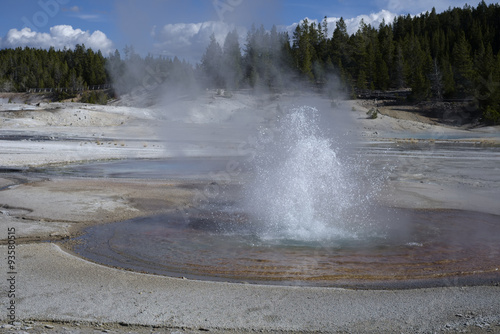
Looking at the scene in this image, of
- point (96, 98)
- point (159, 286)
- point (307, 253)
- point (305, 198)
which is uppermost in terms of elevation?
point (96, 98)

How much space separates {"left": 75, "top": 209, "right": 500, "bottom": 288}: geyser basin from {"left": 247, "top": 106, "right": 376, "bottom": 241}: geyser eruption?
39cm

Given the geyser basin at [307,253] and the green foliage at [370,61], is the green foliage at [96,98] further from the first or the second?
the geyser basin at [307,253]

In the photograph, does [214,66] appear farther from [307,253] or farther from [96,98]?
[307,253]

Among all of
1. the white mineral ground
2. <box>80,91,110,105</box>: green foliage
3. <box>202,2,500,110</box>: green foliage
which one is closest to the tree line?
<box>202,2,500,110</box>: green foliage

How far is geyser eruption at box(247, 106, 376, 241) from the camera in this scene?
26.4ft

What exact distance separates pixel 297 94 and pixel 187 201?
45179 millimetres

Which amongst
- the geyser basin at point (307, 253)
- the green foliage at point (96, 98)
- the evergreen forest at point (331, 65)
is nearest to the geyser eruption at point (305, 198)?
the geyser basin at point (307, 253)

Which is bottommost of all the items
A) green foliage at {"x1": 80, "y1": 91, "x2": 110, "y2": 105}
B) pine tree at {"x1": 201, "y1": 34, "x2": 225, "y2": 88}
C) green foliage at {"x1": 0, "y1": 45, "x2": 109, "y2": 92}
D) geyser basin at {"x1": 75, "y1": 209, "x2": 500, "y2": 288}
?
geyser basin at {"x1": 75, "y1": 209, "x2": 500, "y2": 288}

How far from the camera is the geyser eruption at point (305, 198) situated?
8.05 m

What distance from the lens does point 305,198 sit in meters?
9.37

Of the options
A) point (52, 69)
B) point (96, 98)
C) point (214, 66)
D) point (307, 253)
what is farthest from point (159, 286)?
point (52, 69)

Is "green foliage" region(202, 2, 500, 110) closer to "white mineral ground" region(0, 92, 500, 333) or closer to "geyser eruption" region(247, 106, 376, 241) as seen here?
"white mineral ground" region(0, 92, 500, 333)

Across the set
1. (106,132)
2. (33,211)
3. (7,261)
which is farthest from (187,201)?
(106,132)

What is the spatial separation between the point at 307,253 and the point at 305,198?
2701mm
